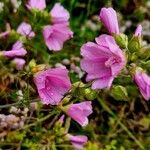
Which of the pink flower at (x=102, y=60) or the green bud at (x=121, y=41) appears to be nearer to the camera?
the pink flower at (x=102, y=60)

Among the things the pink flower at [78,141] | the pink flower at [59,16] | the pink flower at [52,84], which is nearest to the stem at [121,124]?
the pink flower at [78,141]

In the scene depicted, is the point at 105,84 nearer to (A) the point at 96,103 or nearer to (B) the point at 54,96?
(B) the point at 54,96

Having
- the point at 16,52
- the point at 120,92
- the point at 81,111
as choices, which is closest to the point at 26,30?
the point at 16,52

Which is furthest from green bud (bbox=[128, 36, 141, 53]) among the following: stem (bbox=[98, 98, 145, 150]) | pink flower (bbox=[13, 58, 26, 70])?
stem (bbox=[98, 98, 145, 150])

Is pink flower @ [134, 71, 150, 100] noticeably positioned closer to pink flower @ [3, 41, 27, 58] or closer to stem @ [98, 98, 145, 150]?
pink flower @ [3, 41, 27, 58]

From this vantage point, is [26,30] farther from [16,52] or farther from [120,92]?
[120,92]

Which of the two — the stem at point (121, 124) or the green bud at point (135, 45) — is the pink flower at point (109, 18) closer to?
the green bud at point (135, 45)
